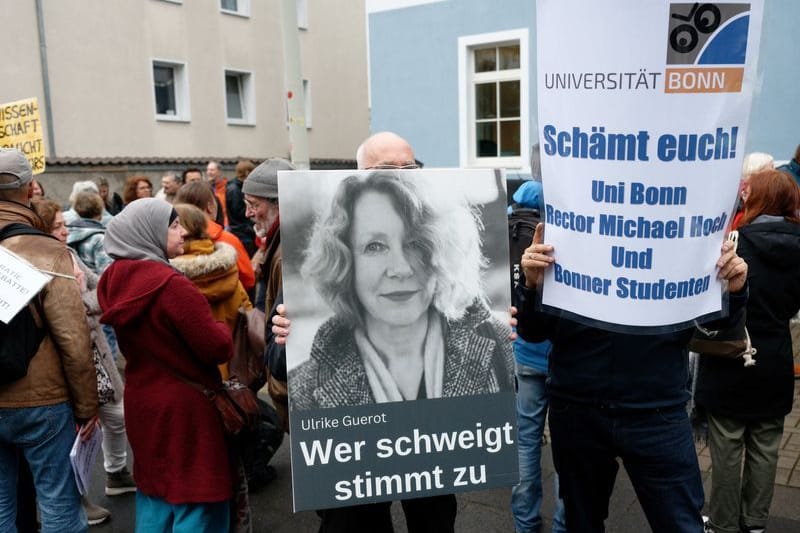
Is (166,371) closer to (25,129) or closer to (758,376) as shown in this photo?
(758,376)

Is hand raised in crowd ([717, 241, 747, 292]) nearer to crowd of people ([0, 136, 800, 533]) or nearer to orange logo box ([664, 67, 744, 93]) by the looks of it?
crowd of people ([0, 136, 800, 533])

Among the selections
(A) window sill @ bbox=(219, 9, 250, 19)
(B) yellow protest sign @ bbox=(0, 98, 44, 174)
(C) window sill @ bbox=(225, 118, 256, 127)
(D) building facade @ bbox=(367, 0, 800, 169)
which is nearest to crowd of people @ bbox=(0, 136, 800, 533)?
(B) yellow protest sign @ bbox=(0, 98, 44, 174)

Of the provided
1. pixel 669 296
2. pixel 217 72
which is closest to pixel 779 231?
pixel 669 296

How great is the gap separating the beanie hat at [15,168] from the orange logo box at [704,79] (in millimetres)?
2611

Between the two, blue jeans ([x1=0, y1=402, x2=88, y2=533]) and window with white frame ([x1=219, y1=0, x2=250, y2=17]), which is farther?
window with white frame ([x1=219, y1=0, x2=250, y2=17])

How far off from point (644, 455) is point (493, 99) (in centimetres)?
864

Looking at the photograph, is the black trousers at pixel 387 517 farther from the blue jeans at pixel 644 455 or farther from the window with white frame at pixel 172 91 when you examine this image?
the window with white frame at pixel 172 91

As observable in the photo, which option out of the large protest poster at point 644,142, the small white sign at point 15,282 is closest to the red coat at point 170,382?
the small white sign at point 15,282

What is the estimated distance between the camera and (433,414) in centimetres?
201

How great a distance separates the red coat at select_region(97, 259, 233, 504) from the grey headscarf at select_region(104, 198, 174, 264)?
0.17 ft

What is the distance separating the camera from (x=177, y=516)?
2.92 m

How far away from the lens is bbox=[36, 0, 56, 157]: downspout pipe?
1515cm

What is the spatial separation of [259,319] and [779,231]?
2465 millimetres

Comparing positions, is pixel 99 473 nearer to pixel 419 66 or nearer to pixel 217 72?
pixel 419 66
